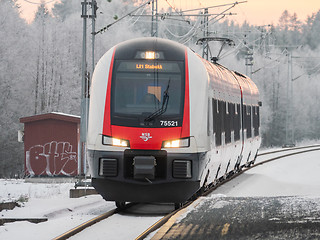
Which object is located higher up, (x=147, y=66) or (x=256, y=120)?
(x=147, y=66)

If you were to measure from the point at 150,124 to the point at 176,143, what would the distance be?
0.59m

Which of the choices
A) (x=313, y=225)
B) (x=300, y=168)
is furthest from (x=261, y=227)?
(x=300, y=168)

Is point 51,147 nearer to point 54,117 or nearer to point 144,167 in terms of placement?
point 54,117

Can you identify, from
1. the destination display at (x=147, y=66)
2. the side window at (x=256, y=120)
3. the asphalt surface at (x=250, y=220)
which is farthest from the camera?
the side window at (x=256, y=120)

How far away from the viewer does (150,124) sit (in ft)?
40.0

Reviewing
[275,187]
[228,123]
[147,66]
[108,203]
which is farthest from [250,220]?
[275,187]

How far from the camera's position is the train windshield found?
12.2 metres

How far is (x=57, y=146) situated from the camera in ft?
97.5

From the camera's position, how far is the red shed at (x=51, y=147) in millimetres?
29656

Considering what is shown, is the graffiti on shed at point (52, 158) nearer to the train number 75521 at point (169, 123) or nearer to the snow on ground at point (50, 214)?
the snow on ground at point (50, 214)

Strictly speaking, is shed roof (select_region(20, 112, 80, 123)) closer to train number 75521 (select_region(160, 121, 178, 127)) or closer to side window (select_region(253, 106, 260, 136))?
side window (select_region(253, 106, 260, 136))

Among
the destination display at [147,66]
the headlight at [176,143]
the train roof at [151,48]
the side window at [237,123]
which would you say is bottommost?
the headlight at [176,143]

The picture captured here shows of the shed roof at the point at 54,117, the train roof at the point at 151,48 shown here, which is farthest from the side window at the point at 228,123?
the shed roof at the point at 54,117

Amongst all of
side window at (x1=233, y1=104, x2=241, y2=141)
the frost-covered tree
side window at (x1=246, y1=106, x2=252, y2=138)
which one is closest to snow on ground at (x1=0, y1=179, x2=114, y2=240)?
side window at (x1=233, y1=104, x2=241, y2=141)
